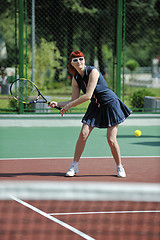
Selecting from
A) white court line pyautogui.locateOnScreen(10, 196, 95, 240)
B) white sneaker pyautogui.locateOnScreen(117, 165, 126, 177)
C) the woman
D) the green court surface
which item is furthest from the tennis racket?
white court line pyautogui.locateOnScreen(10, 196, 95, 240)

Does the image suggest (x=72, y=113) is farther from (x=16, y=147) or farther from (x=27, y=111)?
(x=16, y=147)

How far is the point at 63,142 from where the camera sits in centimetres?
1013

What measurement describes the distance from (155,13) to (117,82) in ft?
48.8

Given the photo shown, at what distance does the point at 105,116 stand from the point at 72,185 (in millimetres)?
2207

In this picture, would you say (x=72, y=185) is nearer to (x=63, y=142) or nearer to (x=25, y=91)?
(x=25, y=91)

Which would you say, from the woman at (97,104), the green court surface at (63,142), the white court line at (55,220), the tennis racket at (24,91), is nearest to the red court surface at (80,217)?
the white court line at (55,220)

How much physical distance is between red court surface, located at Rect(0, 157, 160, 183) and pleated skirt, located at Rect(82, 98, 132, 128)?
0.68 meters

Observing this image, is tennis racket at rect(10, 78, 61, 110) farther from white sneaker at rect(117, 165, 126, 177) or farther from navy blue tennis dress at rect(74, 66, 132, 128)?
white sneaker at rect(117, 165, 126, 177)

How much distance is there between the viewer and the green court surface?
28.9 feet

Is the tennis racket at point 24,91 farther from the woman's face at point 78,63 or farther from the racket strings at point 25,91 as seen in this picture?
the woman's face at point 78,63

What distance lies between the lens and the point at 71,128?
1226 centimetres

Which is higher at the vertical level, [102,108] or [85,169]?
[102,108]

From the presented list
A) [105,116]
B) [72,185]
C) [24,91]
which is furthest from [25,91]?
[72,185]

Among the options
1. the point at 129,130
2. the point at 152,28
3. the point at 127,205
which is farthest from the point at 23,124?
the point at 152,28
